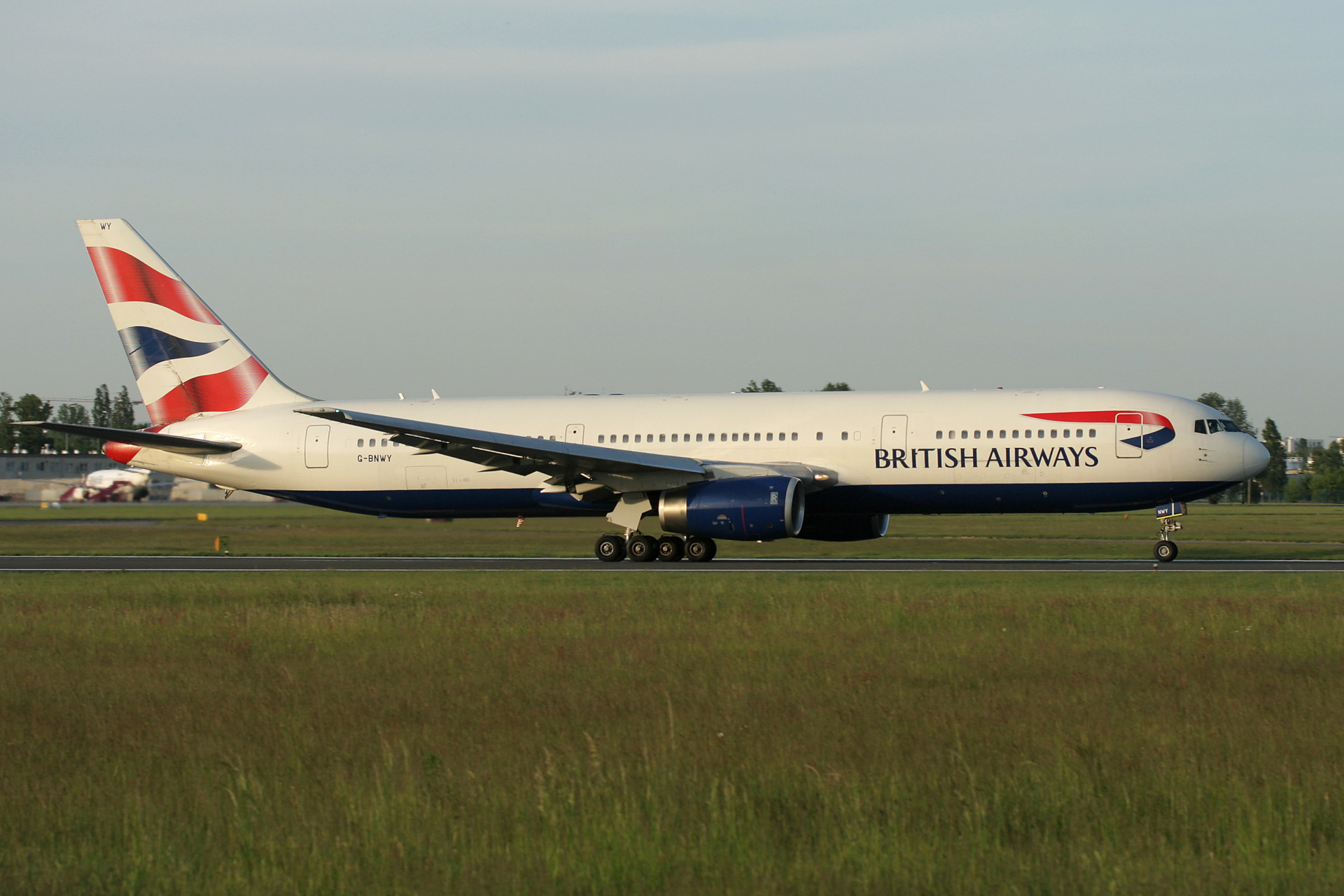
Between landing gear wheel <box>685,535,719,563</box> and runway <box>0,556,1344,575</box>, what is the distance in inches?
12.8

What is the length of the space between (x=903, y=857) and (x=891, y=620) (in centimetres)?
910

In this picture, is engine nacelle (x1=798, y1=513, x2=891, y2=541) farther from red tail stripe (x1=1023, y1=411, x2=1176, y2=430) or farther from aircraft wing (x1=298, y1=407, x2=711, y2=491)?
red tail stripe (x1=1023, y1=411, x2=1176, y2=430)

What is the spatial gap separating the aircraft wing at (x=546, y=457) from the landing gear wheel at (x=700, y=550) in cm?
175

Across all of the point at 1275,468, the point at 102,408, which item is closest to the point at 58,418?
the point at 102,408

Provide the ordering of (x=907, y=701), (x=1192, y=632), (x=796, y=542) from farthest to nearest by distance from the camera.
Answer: (x=796, y=542) < (x=1192, y=632) < (x=907, y=701)

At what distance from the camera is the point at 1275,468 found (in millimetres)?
140375

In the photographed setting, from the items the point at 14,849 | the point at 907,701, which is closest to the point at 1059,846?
the point at 907,701

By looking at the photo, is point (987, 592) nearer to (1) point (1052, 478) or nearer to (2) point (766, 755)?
(1) point (1052, 478)

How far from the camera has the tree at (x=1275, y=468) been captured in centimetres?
14050

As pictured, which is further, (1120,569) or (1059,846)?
(1120,569)

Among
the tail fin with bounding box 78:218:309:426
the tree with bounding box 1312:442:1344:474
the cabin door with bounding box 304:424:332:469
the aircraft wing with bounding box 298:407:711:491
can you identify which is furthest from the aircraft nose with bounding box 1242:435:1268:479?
the tree with bounding box 1312:442:1344:474

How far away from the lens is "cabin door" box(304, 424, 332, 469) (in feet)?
103

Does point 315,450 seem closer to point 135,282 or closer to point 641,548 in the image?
point 135,282

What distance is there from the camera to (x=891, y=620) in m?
15.0
